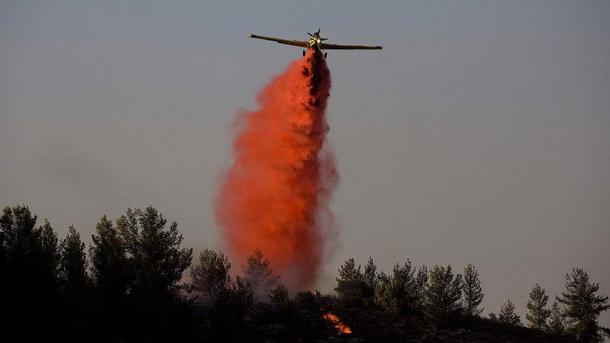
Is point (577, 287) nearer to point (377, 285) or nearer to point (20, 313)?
point (377, 285)

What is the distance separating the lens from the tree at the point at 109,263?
73688 millimetres

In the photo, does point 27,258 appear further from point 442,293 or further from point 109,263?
point 442,293

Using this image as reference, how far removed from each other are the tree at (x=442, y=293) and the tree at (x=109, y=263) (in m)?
27.5

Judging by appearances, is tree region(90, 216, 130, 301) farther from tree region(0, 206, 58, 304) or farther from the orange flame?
the orange flame

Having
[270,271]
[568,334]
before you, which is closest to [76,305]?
[270,271]

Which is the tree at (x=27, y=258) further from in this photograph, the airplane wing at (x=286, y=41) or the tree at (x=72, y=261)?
the airplane wing at (x=286, y=41)

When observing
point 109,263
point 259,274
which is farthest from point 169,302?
point 259,274

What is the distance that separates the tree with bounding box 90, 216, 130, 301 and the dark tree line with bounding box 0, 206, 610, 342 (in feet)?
0.32

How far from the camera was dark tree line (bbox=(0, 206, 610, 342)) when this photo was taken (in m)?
65.6

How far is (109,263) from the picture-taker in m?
76.8

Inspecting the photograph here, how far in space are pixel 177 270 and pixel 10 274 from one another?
47.4 feet

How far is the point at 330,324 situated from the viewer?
2982 inches

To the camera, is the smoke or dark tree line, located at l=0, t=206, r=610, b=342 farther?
the smoke

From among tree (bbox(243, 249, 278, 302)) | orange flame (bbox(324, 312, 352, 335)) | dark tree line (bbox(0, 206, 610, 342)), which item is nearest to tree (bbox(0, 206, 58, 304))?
dark tree line (bbox(0, 206, 610, 342))
